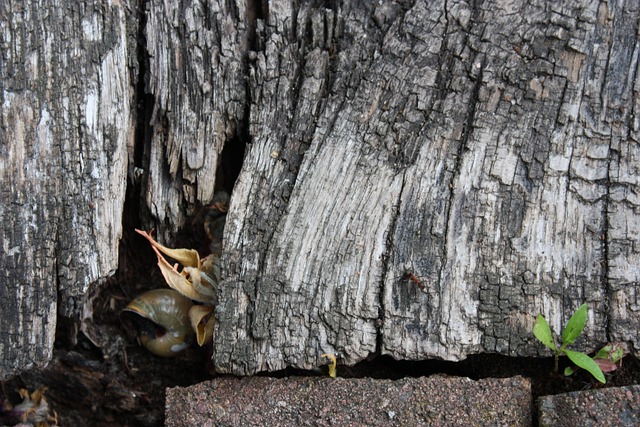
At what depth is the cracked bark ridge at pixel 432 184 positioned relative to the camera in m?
2.83

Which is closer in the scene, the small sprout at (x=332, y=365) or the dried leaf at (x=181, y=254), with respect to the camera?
the small sprout at (x=332, y=365)

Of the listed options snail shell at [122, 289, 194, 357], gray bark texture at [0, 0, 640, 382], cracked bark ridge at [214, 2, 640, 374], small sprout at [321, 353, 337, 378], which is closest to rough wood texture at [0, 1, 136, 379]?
gray bark texture at [0, 0, 640, 382]

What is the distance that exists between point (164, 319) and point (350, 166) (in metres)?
1.17

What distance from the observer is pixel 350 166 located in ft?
9.87

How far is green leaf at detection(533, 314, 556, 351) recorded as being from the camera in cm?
269

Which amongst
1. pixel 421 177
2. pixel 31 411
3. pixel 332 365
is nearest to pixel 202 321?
pixel 332 365

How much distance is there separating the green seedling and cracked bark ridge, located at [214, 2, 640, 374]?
0.32 ft

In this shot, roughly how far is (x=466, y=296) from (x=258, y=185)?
106 cm

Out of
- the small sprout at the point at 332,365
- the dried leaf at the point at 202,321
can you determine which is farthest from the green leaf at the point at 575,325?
the dried leaf at the point at 202,321

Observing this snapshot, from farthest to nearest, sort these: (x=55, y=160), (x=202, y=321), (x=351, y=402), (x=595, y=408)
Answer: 1. (x=202, y=321)
2. (x=55, y=160)
3. (x=351, y=402)
4. (x=595, y=408)

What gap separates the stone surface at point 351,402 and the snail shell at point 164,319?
15.7 inches

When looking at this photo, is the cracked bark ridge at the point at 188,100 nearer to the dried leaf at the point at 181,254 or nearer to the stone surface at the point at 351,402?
the dried leaf at the point at 181,254

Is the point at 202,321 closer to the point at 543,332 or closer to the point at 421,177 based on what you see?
the point at 421,177

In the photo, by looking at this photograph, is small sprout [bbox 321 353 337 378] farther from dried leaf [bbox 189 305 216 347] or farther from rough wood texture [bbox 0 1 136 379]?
rough wood texture [bbox 0 1 136 379]
